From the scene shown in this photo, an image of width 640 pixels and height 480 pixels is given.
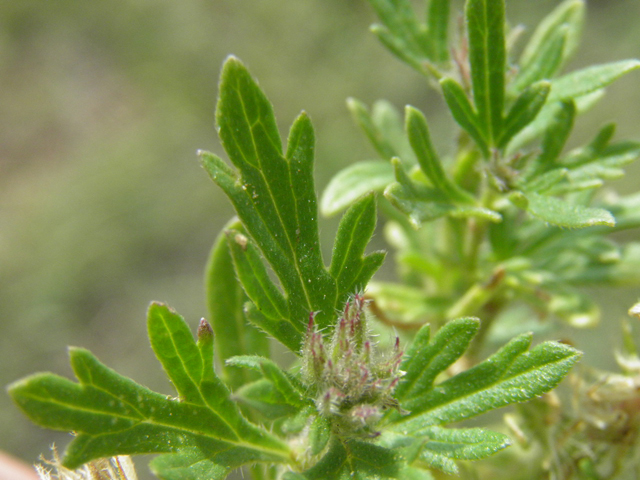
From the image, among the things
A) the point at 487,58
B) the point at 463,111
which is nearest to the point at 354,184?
the point at 463,111

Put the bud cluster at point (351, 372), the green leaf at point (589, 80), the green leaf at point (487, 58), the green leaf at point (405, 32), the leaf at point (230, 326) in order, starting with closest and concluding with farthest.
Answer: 1. the bud cluster at point (351, 372)
2. the green leaf at point (487, 58)
3. the green leaf at point (589, 80)
4. the leaf at point (230, 326)
5. the green leaf at point (405, 32)

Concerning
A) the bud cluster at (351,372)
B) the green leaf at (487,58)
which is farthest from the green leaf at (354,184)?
the bud cluster at (351,372)

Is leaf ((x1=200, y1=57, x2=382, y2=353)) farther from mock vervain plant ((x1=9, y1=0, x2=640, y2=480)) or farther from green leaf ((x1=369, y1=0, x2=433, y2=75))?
green leaf ((x1=369, y1=0, x2=433, y2=75))

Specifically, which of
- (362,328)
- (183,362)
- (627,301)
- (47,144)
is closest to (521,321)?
(362,328)

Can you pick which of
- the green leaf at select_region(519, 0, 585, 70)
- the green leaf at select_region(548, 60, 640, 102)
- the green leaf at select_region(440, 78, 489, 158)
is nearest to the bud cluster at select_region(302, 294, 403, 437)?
the green leaf at select_region(440, 78, 489, 158)

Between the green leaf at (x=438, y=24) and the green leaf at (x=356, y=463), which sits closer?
the green leaf at (x=356, y=463)

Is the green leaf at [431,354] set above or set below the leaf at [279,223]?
below

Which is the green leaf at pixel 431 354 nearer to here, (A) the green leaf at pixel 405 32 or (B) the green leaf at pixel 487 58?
(B) the green leaf at pixel 487 58

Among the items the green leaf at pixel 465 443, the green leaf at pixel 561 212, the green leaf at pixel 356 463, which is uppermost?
the green leaf at pixel 561 212
